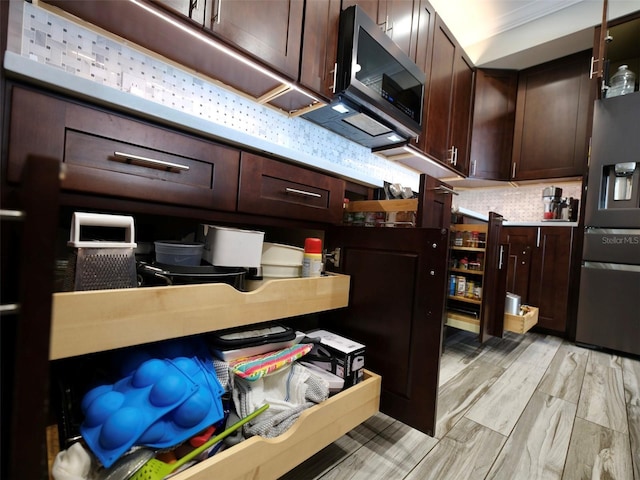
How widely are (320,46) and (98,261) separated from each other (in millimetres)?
1178

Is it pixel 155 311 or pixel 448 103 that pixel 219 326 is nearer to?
pixel 155 311

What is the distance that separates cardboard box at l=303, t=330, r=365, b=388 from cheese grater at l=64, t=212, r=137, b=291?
54 cm

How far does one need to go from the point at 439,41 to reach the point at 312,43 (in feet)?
4.15

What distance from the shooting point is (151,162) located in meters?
0.59

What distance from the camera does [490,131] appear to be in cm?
257

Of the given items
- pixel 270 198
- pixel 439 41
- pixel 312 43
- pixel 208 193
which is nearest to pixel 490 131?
pixel 439 41

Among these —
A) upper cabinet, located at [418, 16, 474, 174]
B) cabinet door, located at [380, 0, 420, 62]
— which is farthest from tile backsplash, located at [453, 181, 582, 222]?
cabinet door, located at [380, 0, 420, 62]

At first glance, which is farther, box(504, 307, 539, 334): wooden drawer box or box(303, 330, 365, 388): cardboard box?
box(504, 307, 539, 334): wooden drawer box

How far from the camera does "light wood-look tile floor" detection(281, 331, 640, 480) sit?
0.81 m

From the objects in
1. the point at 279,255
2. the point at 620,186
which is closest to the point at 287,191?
the point at 279,255

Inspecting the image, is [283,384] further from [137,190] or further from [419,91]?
[419,91]

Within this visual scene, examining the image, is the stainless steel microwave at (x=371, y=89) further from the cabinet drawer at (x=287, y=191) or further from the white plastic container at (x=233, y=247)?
the white plastic container at (x=233, y=247)

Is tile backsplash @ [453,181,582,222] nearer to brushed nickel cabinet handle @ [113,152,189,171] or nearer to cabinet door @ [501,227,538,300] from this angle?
cabinet door @ [501,227,538,300]

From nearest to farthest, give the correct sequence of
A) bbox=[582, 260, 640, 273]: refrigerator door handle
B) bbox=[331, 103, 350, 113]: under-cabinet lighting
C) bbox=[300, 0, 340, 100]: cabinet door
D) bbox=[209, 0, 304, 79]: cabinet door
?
bbox=[209, 0, 304, 79]: cabinet door < bbox=[300, 0, 340, 100]: cabinet door < bbox=[331, 103, 350, 113]: under-cabinet lighting < bbox=[582, 260, 640, 273]: refrigerator door handle
